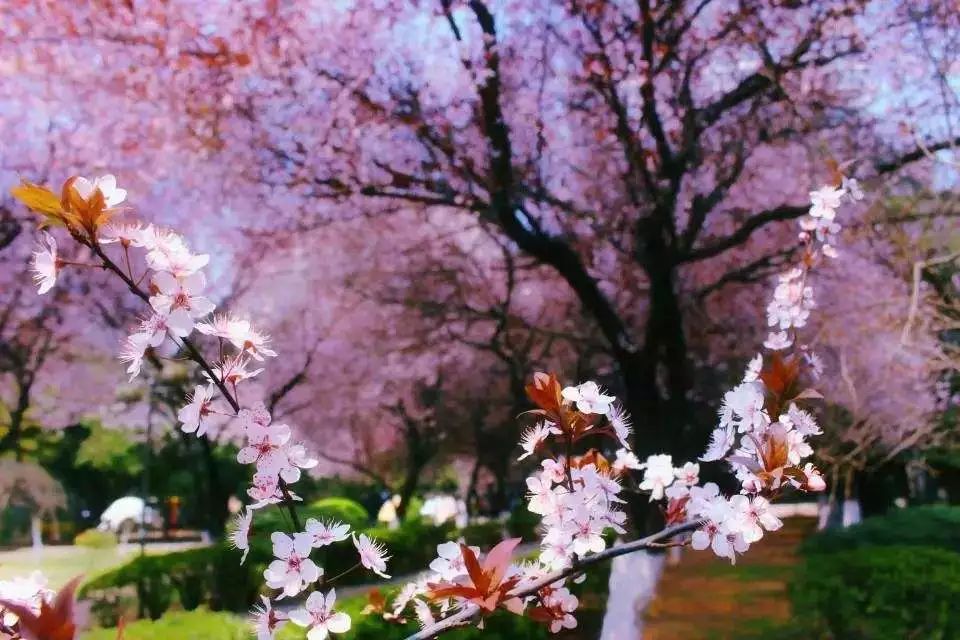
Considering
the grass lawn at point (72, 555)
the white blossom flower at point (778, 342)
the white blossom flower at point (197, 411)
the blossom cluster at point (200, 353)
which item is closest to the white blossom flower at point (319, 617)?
the blossom cluster at point (200, 353)

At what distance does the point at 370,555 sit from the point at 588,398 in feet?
1.69

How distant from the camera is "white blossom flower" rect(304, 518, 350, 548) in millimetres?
1585

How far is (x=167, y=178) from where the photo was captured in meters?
9.38

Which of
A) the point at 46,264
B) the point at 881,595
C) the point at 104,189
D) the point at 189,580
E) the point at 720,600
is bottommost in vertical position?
the point at 720,600

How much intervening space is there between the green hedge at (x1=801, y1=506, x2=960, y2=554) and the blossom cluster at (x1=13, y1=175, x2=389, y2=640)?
10.6m

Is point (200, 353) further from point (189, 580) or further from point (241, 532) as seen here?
point (189, 580)

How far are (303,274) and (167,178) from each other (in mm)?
5254

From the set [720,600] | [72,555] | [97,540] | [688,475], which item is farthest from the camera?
[97,540]

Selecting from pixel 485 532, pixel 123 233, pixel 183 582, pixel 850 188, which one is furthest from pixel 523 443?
pixel 485 532

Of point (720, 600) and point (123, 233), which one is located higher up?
point (123, 233)

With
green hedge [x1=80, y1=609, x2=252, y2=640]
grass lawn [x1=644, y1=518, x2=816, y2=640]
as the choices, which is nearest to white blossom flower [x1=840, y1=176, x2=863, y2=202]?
green hedge [x1=80, y1=609, x2=252, y2=640]

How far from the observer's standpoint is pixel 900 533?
11086 mm

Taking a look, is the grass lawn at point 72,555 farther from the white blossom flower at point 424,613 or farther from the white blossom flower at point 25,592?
the white blossom flower at point 25,592

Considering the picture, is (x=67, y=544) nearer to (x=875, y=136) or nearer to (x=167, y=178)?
(x=167, y=178)
